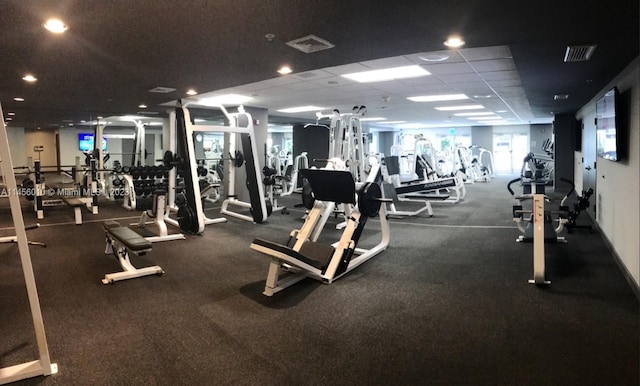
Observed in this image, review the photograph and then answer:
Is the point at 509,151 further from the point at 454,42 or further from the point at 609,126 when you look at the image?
the point at 454,42

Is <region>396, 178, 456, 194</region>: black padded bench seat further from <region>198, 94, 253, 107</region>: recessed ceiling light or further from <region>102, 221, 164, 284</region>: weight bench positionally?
<region>102, 221, 164, 284</region>: weight bench

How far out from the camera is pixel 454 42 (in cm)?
303

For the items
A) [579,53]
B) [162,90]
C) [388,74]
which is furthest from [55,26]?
[579,53]

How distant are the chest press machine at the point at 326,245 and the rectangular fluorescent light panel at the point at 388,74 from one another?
1.49 metres

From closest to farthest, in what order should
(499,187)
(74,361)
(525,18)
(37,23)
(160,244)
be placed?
(74,361) < (525,18) < (37,23) < (160,244) < (499,187)

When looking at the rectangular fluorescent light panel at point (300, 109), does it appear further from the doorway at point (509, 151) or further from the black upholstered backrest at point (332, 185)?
the doorway at point (509, 151)

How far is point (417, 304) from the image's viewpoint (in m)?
3.08

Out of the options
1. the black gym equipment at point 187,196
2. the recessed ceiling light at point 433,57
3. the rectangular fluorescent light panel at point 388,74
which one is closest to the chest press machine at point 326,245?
the recessed ceiling light at point 433,57

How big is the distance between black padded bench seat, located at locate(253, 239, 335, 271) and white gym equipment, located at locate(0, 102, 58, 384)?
5.20 ft

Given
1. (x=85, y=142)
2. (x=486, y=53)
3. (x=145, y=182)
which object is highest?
(x=486, y=53)

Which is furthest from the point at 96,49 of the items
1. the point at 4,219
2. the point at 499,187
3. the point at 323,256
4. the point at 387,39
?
the point at 499,187

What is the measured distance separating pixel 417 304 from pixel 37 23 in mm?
3395

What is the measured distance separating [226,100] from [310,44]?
4.47m

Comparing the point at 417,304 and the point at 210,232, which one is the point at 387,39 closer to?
the point at 417,304
